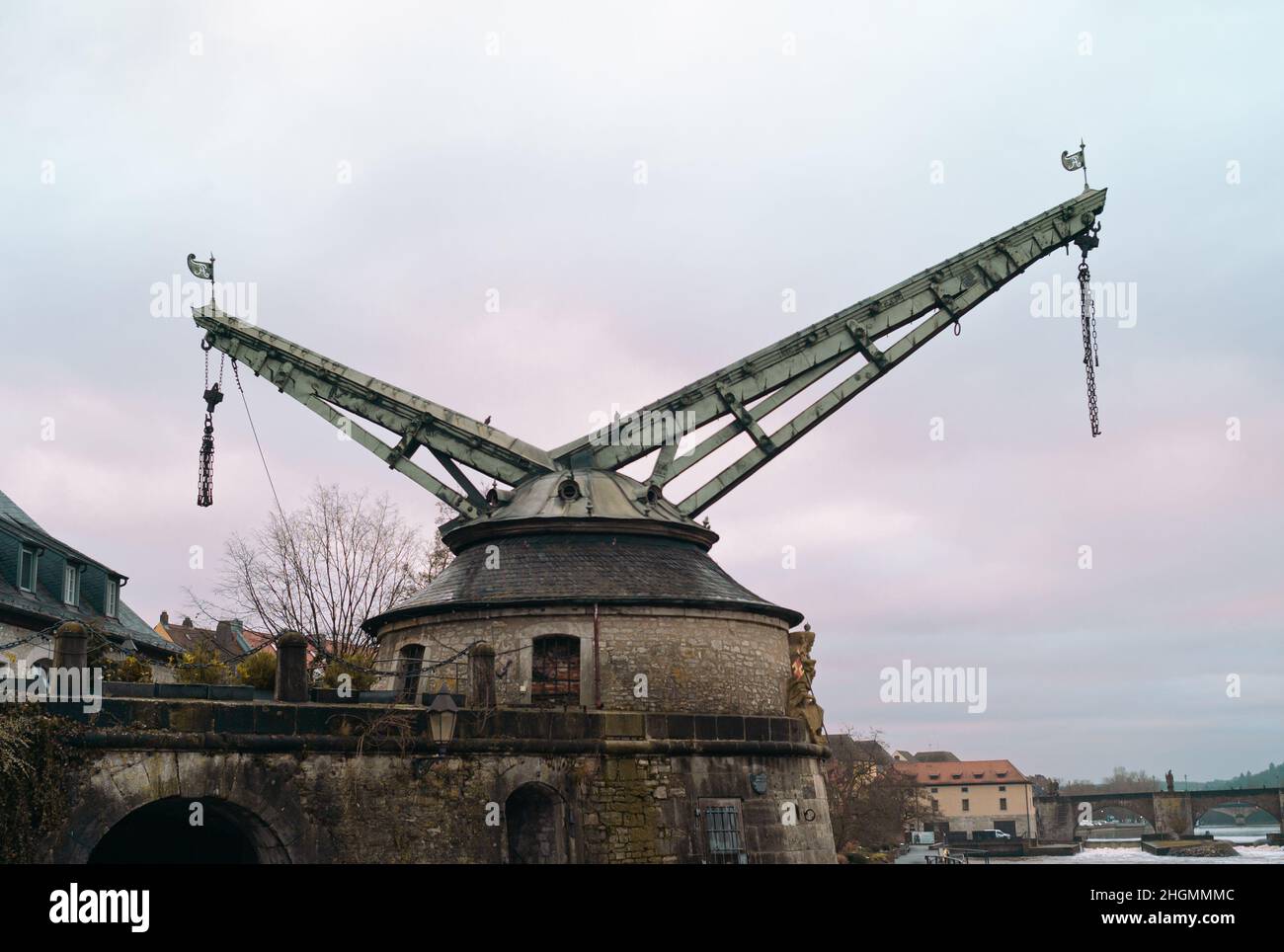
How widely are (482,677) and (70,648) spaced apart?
6.38m

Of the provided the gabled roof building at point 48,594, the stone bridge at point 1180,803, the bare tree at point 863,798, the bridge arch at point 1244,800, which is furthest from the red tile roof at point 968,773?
the gabled roof building at point 48,594

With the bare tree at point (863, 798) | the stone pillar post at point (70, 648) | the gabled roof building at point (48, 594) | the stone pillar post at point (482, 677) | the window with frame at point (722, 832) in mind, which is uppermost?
the gabled roof building at point (48, 594)

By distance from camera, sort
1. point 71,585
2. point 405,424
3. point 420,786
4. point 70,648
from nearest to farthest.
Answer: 1. point 70,648
2. point 420,786
3. point 405,424
4. point 71,585

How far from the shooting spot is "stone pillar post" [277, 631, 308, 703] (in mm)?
20000

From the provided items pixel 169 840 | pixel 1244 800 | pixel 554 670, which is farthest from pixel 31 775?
pixel 1244 800

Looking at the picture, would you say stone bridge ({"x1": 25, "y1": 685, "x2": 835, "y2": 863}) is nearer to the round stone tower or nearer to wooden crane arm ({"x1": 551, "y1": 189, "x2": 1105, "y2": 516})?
the round stone tower

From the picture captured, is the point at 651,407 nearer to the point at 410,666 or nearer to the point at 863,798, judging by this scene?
the point at 410,666

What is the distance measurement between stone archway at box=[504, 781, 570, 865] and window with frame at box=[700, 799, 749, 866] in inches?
106

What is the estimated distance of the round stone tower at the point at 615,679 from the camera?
2150 cm

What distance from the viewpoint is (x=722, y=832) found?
74.6ft

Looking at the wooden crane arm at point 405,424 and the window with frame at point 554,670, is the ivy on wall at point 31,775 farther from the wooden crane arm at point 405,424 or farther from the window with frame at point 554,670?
the wooden crane arm at point 405,424

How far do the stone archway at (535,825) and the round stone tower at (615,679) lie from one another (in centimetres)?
3

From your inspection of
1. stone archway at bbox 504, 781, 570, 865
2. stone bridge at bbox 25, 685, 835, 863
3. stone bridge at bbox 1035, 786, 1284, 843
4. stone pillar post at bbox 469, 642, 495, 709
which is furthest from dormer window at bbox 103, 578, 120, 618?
stone bridge at bbox 1035, 786, 1284, 843
